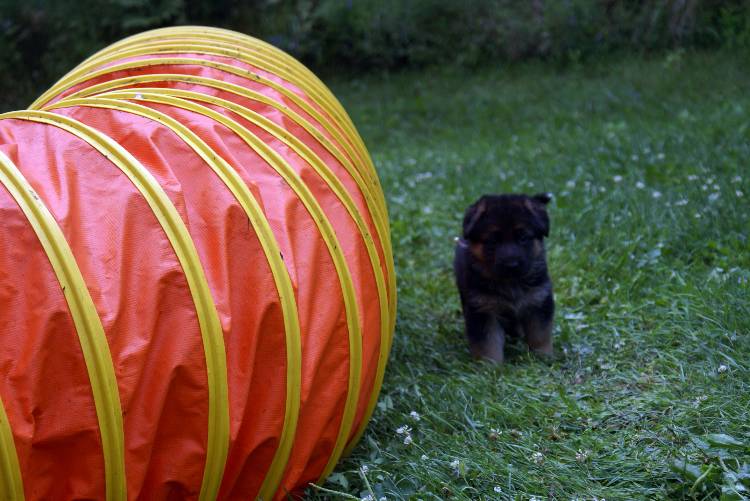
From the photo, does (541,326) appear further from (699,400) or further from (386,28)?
(386,28)

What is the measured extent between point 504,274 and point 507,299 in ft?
0.71

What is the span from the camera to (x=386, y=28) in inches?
574

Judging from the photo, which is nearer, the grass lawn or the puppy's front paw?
the grass lawn

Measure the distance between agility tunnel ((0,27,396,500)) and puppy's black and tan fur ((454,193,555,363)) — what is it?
775 mm

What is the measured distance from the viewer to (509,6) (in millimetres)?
13742

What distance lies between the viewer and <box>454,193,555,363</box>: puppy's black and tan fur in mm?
4492

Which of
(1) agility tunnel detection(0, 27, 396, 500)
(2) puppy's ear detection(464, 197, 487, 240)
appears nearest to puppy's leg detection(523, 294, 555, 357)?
(2) puppy's ear detection(464, 197, 487, 240)

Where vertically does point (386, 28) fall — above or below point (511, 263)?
above

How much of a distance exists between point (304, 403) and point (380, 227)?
3.57 feet

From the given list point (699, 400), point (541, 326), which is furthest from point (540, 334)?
point (699, 400)

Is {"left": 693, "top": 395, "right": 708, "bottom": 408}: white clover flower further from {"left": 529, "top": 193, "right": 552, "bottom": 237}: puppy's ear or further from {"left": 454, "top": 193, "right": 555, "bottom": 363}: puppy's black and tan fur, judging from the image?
{"left": 529, "top": 193, "right": 552, "bottom": 237}: puppy's ear

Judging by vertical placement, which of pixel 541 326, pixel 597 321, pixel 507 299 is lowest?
pixel 597 321

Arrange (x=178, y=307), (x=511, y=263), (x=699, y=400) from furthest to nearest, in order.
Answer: (x=511, y=263) < (x=699, y=400) < (x=178, y=307)

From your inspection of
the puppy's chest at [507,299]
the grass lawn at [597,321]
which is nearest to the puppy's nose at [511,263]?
the puppy's chest at [507,299]
